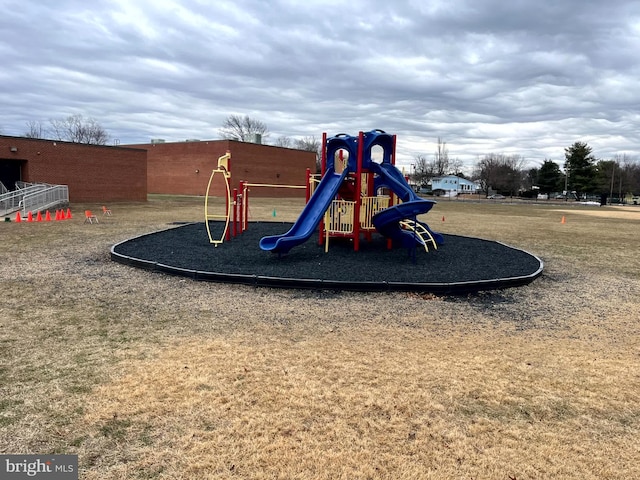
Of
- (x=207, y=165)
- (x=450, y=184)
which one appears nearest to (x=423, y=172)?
(x=450, y=184)

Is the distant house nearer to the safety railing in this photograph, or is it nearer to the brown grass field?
the safety railing

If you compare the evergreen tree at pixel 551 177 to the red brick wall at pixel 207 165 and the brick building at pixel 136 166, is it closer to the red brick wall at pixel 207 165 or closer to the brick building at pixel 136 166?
the brick building at pixel 136 166

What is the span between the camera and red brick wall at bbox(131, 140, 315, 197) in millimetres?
46906

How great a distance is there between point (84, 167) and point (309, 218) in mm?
27536

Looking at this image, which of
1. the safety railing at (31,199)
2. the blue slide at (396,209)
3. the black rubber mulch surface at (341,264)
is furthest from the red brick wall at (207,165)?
the blue slide at (396,209)

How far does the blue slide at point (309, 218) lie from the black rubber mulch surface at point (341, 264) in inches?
13.6

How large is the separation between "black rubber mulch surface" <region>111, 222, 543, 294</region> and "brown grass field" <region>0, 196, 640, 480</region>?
1.16 ft

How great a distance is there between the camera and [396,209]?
30.4 ft

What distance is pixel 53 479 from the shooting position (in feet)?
8.73

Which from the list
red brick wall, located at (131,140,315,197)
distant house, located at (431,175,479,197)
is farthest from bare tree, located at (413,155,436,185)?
red brick wall, located at (131,140,315,197)

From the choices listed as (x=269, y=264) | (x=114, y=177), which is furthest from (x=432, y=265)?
(x=114, y=177)

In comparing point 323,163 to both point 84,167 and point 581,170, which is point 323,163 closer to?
point 84,167

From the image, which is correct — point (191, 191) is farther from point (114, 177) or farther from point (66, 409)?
point (66, 409)

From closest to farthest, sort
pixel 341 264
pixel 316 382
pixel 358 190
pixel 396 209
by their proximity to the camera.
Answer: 1. pixel 316 382
2. pixel 341 264
3. pixel 396 209
4. pixel 358 190
